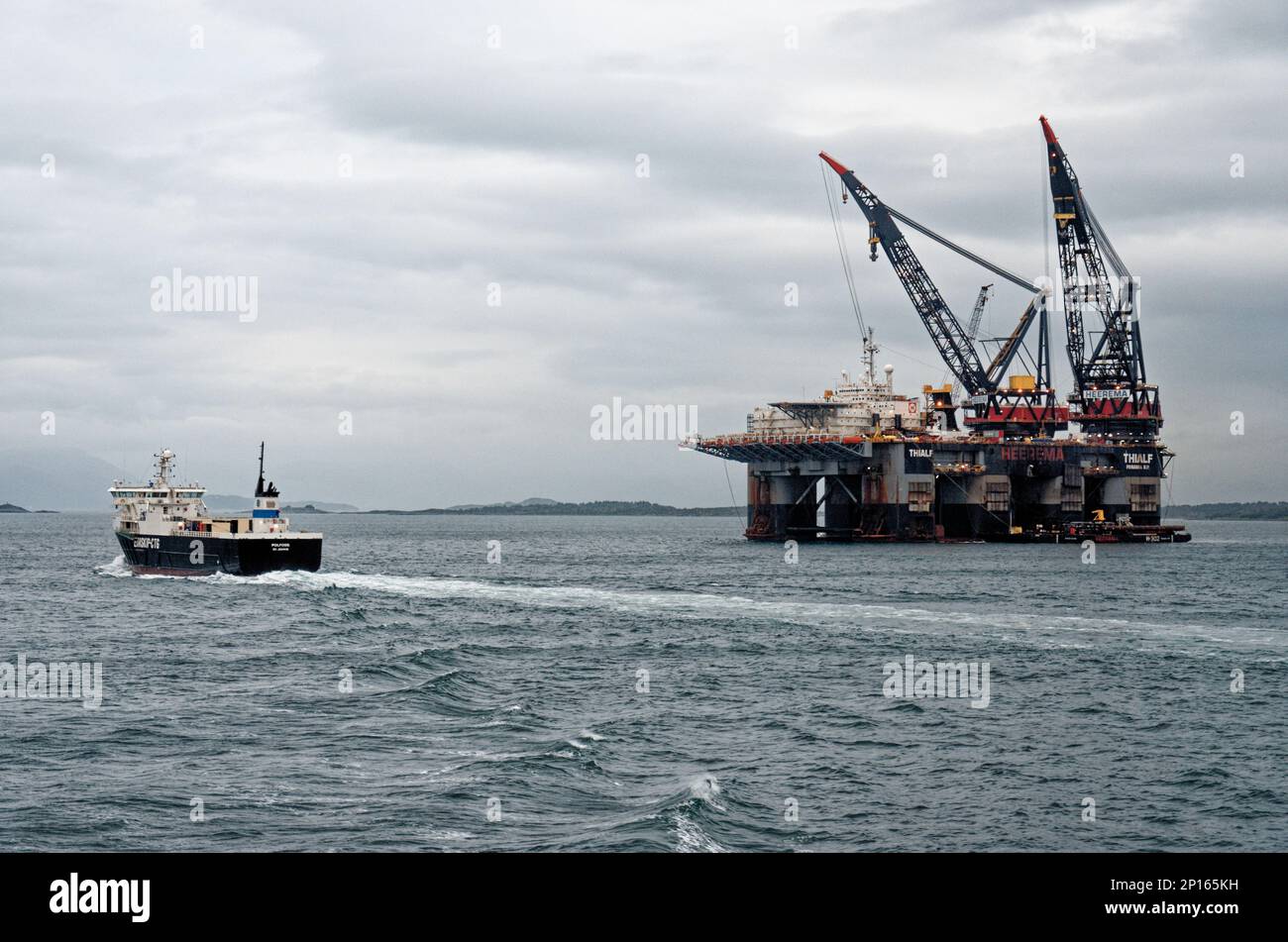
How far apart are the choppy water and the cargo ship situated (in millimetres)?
12048

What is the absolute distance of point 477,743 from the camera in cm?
3169

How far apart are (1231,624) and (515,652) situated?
115 feet

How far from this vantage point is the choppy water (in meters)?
24.0

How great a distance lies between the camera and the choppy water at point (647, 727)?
2398 cm

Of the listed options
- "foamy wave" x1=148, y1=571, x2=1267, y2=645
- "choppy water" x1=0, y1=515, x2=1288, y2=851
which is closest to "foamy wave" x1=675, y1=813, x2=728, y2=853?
"choppy water" x1=0, y1=515, x2=1288, y2=851

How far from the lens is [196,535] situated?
8862 centimetres

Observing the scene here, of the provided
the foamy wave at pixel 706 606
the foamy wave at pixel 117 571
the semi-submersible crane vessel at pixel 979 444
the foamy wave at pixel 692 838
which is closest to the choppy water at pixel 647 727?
the foamy wave at pixel 692 838

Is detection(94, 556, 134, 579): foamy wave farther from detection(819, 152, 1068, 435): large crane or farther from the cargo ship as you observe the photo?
detection(819, 152, 1068, 435): large crane

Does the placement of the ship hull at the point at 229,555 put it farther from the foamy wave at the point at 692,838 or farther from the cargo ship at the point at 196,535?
the foamy wave at the point at 692,838

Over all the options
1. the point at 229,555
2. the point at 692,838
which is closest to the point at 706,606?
the point at 229,555

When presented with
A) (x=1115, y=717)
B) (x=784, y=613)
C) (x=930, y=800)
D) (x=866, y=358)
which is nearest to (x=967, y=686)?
(x=1115, y=717)

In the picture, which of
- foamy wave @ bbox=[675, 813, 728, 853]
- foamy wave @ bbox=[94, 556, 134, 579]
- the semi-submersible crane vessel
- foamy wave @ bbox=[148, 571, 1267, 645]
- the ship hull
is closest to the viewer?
foamy wave @ bbox=[675, 813, 728, 853]

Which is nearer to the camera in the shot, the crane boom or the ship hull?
the ship hull

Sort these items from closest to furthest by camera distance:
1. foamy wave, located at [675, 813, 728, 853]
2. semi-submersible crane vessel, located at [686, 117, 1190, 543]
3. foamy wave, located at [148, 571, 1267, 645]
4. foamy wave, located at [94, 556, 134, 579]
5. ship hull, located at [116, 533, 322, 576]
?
foamy wave, located at [675, 813, 728, 853]
foamy wave, located at [148, 571, 1267, 645]
ship hull, located at [116, 533, 322, 576]
foamy wave, located at [94, 556, 134, 579]
semi-submersible crane vessel, located at [686, 117, 1190, 543]
